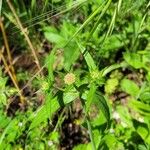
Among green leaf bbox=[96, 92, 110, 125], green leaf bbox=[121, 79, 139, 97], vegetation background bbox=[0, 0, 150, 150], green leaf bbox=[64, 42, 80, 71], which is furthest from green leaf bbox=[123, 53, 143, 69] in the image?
green leaf bbox=[96, 92, 110, 125]

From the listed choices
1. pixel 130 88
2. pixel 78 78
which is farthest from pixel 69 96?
pixel 130 88

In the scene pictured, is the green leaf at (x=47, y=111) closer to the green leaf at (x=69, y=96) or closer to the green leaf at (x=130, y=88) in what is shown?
the green leaf at (x=69, y=96)

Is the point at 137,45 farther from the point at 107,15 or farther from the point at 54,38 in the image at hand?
the point at 54,38

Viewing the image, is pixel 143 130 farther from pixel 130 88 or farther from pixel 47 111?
pixel 47 111

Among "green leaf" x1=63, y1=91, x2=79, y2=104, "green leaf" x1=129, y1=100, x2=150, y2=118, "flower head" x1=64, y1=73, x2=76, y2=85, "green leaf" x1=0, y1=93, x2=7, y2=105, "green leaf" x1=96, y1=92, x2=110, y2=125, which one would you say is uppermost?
"flower head" x1=64, y1=73, x2=76, y2=85

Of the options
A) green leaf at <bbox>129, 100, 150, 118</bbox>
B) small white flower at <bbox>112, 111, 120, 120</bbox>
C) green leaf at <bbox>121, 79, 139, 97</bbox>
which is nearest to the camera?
green leaf at <bbox>129, 100, 150, 118</bbox>

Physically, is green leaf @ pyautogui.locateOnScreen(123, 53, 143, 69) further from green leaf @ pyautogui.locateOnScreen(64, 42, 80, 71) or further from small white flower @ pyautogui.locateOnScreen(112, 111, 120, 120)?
green leaf @ pyautogui.locateOnScreen(64, 42, 80, 71)

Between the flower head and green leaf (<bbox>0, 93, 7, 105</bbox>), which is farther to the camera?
green leaf (<bbox>0, 93, 7, 105</bbox>)

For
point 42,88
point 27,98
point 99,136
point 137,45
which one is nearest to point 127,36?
point 137,45

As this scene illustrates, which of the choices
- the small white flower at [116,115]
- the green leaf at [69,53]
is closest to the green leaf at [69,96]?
the green leaf at [69,53]
